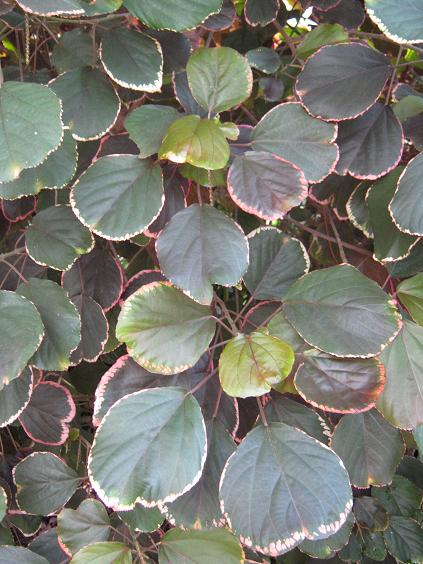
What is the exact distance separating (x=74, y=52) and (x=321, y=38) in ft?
1.11

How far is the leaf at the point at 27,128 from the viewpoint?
0.52m

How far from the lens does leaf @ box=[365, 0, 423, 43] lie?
1.89 ft

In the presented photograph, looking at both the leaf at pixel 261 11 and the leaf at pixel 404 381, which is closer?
the leaf at pixel 404 381

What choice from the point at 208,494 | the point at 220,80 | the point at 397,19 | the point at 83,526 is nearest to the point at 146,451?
the point at 208,494

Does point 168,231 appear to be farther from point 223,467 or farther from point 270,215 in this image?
point 223,467

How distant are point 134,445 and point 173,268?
0.18 metres

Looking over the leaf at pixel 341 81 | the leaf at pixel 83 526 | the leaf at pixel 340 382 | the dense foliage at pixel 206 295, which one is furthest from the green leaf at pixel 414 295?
the leaf at pixel 83 526

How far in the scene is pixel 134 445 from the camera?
21.0 inches

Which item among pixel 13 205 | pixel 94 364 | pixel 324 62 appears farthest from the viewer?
pixel 94 364

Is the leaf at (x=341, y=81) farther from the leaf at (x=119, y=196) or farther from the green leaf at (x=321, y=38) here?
the leaf at (x=119, y=196)

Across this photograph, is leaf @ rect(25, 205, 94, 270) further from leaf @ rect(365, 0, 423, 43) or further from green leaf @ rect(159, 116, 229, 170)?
leaf @ rect(365, 0, 423, 43)

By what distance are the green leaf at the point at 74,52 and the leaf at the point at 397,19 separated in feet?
1.24

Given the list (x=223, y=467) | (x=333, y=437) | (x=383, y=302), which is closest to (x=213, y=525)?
(x=223, y=467)

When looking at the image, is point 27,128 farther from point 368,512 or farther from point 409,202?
point 368,512
